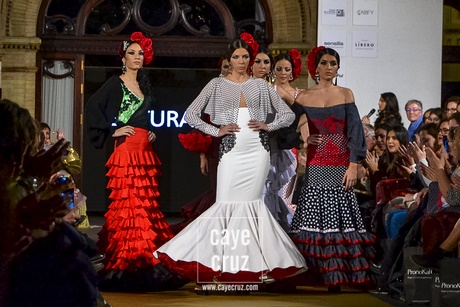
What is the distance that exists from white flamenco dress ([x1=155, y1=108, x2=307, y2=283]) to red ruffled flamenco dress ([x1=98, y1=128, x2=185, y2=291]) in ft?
1.04

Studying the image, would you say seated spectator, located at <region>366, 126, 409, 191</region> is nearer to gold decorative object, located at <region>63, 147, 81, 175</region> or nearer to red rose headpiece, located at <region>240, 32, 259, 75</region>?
red rose headpiece, located at <region>240, 32, 259, 75</region>

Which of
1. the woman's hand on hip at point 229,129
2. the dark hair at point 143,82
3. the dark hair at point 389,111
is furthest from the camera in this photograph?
the dark hair at point 389,111

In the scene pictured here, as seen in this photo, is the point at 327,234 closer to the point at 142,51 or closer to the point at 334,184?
the point at 334,184

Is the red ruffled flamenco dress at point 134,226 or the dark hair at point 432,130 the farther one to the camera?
the dark hair at point 432,130

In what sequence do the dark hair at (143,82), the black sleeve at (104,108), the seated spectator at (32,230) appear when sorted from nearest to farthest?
the seated spectator at (32,230) → the black sleeve at (104,108) → the dark hair at (143,82)

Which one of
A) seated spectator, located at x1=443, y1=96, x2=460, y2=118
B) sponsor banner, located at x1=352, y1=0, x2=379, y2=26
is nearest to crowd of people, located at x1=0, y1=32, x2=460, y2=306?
seated spectator, located at x1=443, y1=96, x2=460, y2=118

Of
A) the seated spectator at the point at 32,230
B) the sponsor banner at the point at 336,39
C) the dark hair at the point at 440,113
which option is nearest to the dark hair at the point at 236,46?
the dark hair at the point at 440,113

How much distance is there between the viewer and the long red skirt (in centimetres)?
771

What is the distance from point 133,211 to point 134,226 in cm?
11

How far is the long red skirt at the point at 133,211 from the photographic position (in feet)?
25.3

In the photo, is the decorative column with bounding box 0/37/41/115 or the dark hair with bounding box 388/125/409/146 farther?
the decorative column with bounding box 0/37/41/115

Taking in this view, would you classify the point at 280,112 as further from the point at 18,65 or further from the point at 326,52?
the point at 18,65

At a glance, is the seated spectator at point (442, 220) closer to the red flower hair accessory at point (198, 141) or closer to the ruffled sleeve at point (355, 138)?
the ruffled sleeve at point (355, 138)

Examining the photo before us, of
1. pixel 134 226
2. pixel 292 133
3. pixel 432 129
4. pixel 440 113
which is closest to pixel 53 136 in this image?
pixel 134 226
